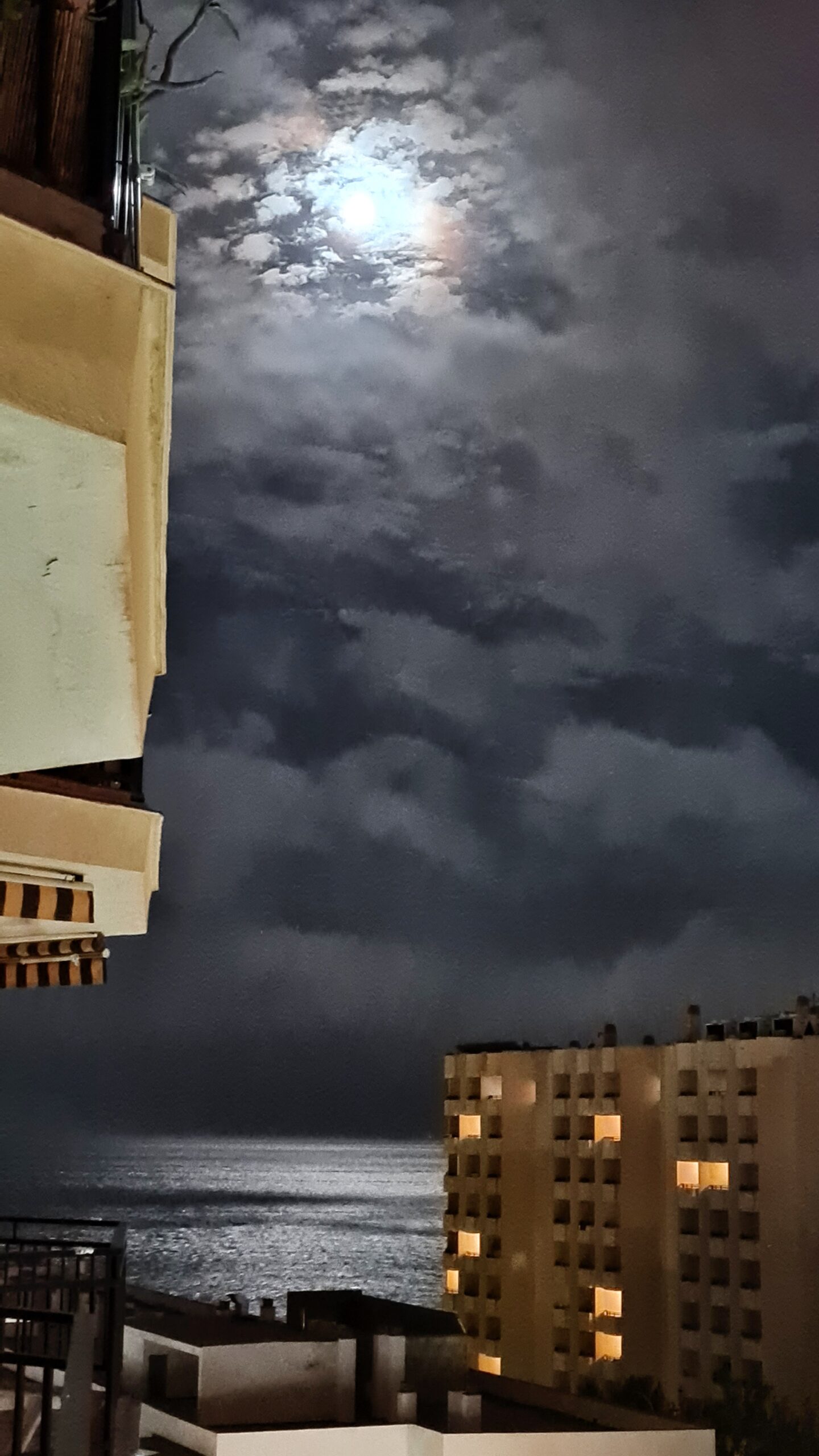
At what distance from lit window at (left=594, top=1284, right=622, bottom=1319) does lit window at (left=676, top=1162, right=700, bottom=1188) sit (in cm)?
374

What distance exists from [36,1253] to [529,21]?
4476cm

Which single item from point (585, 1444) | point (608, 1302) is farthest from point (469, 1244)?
point (585, 1444)

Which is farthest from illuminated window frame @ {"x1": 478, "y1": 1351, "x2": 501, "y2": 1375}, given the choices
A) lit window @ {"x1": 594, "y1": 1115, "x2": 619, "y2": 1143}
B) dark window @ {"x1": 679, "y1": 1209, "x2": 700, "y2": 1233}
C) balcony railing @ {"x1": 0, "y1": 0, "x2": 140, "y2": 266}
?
balcony railing @ {"x1": 0, "y1": 0, "x2": 140, "y2": 266}

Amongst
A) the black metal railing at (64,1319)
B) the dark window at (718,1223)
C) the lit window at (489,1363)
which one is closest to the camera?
the black metal railing at (64,1319)

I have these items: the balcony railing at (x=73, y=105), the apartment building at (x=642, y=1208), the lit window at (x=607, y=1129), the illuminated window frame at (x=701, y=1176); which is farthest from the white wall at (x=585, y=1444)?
the lit window at (x=607, y=1129)

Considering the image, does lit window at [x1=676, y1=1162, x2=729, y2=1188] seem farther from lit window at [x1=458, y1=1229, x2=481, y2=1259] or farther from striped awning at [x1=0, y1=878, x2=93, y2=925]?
striped awning at [x1=0, y1=878, x2=93, y2=925]

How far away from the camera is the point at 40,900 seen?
6.11 metres

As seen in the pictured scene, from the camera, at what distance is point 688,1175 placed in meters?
38.7

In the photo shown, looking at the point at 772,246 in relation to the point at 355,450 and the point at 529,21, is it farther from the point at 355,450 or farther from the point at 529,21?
the point at 355,450

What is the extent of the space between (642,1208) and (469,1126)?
322 inches

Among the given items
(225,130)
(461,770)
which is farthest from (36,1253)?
(461,770)

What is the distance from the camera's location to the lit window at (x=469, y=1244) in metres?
45.9

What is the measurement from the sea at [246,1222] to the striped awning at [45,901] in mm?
84255

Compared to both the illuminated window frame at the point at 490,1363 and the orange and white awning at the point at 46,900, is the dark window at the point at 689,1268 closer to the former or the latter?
the illuminated window frame at the point at 490,1363
